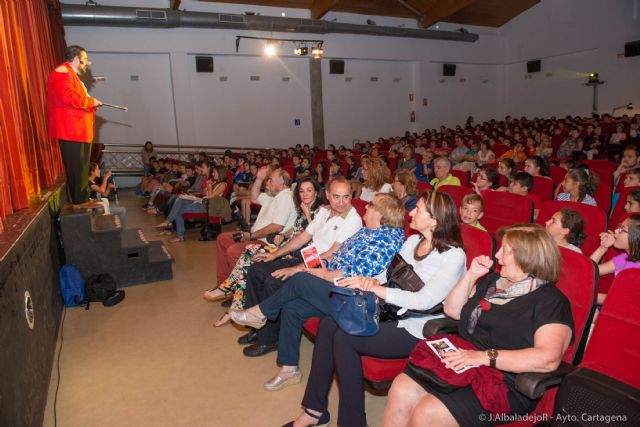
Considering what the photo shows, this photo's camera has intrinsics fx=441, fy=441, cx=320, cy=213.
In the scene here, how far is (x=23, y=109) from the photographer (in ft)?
11.9

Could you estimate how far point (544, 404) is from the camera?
1753 mm

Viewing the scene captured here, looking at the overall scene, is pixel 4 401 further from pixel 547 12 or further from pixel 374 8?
pixel 547 12

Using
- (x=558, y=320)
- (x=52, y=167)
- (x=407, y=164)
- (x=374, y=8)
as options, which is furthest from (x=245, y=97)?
(x=558, y=320)

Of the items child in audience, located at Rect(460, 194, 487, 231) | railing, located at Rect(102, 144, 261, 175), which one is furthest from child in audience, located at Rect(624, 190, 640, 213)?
railing, located at Rect(102, 144, 261, 175)

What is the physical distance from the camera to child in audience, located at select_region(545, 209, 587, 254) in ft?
8.14

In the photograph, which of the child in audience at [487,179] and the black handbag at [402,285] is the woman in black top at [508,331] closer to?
the black handbag at [402,285]

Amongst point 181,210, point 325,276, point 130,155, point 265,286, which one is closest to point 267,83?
point 130,155

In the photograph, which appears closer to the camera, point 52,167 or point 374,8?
point 52,167

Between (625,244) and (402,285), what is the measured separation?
1.24 metres

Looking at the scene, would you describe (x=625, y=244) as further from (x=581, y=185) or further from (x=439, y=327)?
(x=581, y=185)

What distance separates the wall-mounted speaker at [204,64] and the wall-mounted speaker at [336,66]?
3.94 meters

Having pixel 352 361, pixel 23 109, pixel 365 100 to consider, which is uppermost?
pixel 365 100

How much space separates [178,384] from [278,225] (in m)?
1.59

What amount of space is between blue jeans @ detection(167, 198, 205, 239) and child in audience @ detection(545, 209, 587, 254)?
495 cm
